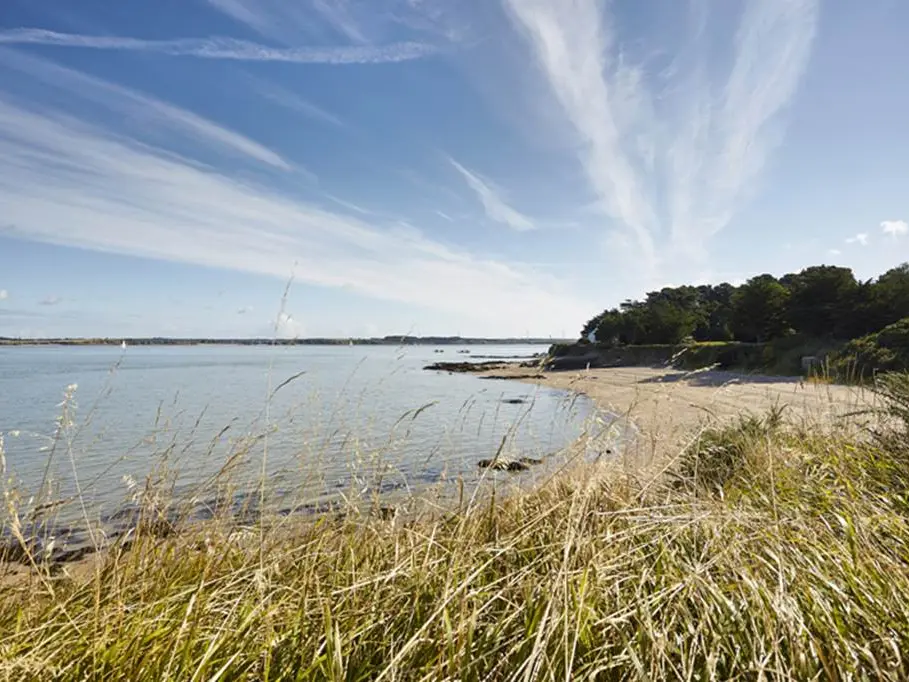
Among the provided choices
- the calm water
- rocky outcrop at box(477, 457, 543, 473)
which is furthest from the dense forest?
rocky outcrop at box(477, 457, 543, 473)

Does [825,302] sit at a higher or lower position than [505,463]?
higher

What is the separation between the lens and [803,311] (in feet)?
106

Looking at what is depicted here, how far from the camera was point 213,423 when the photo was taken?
50.5 feet

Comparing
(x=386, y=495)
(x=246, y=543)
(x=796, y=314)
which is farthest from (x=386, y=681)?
(x=796, y=314)

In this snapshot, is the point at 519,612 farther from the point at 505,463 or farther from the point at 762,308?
the point at 762,308

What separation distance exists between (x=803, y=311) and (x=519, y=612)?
38.7 m

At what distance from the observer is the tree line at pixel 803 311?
1130 inches

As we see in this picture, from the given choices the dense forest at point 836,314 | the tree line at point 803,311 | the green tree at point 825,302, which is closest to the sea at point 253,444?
the dense forest at point 836,314

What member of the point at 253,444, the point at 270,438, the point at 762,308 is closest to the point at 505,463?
the point at 253,444

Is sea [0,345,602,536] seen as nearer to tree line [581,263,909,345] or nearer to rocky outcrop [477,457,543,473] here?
rocky outcrop [477,457,543,473]

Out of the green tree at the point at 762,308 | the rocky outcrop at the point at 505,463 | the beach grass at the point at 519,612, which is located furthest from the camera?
the green tree at the point at 762,308

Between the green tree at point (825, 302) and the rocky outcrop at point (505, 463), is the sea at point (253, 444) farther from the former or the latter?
the green tree at point (825, 302)

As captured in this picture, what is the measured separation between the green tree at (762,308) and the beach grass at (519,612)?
41.0 m

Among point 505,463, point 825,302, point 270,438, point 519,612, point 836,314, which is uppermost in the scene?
point 825,302
